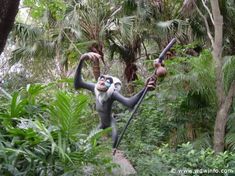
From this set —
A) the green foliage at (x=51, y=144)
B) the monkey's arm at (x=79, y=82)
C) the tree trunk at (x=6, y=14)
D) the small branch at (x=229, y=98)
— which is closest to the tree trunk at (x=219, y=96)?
the small branch at (x=229, y=98)

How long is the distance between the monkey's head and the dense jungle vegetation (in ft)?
0.74

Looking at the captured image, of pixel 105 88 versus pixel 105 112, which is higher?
pixel 105 88

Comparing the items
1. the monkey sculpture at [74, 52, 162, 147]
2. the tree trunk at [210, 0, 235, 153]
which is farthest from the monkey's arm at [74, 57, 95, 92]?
the tree trunk at [210, 0, 235, 153]

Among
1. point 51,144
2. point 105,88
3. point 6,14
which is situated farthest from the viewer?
point 105,88

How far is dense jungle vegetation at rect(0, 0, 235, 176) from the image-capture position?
10.2 ft

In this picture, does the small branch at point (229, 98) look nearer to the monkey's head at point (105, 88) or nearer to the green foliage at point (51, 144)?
the monkey's head at point (105, 88)

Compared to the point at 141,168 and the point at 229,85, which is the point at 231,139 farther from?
the point at 141,168

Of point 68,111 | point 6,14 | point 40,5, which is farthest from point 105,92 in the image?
point 40,5

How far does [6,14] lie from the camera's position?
2.81 metres

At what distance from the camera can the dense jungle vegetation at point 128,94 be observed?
3.10m

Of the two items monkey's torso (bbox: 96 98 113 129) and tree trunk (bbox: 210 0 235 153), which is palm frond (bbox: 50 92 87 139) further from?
tree trunk (bbox: 210 0 235 153)

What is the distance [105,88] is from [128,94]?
412cm

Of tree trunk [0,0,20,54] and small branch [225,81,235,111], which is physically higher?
tree trunk [0,0,20,54]

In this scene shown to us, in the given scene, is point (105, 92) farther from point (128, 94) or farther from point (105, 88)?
point (128, 94)
